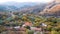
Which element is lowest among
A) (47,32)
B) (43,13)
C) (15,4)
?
(47,32)

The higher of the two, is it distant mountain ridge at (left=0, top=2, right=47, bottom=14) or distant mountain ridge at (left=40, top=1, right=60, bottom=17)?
distant mountain ridge at (left=0, top=2, right=47, bottom=14)

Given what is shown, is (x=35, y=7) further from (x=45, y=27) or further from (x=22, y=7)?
(x=45, y=27)

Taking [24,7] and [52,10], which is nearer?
[52,10]

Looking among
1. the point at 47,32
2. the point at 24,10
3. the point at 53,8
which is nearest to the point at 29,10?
the point at 24,10

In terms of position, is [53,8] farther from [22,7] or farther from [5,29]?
[5,29]

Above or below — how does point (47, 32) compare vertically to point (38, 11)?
below

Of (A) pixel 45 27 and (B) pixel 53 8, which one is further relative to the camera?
(B) pixel 53 8

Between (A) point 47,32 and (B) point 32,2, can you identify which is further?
(B) point 32,2

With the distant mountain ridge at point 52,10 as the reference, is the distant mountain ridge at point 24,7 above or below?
above

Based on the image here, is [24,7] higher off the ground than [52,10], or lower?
higher
